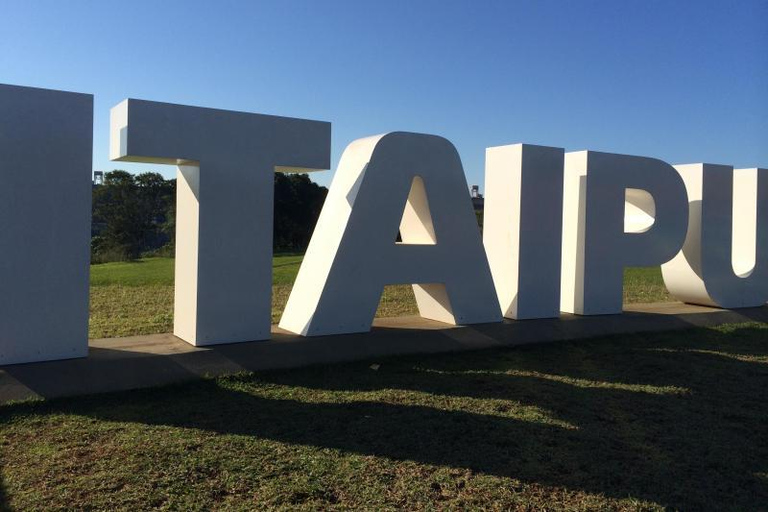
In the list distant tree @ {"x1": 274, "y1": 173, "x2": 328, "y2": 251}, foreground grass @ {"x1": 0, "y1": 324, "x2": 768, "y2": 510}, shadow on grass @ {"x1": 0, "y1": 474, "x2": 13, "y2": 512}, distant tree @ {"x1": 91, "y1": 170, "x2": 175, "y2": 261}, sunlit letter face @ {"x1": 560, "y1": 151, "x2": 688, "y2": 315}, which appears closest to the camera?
shadow on grass @ {"x1": 0, "y1": 474, "x2": 13, "y2": 512}

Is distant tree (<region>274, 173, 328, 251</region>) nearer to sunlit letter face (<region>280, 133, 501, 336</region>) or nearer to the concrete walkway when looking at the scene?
the concrete walkway

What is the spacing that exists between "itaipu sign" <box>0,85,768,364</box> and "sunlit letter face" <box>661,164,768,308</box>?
3 centimetres

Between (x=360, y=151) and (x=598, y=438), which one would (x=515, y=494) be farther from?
(x=360, y=151)

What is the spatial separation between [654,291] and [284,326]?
11420mm

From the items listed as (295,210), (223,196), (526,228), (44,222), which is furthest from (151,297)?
(295,210)

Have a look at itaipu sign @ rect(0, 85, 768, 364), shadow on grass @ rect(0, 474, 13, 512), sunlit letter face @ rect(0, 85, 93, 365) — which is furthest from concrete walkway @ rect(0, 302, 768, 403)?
shadow on grass @ rect(0, 474, 13, 512)

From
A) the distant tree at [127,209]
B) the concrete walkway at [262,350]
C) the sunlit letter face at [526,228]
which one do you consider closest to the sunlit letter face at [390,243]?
the concrete walkway at [262,350]

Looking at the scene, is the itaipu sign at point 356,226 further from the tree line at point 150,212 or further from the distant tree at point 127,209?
the distant tree at point 127,209

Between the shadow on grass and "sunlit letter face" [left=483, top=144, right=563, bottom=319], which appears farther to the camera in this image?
"sunlit letter face" [left=483, top=144, right=563, bottom=319]

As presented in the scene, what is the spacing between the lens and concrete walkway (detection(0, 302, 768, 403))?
6.35 meters

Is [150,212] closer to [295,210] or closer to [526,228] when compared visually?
[295,210]

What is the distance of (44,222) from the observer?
6488 mm

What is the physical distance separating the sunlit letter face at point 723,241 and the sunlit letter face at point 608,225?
793mm

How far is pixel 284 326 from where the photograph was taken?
8555mm
